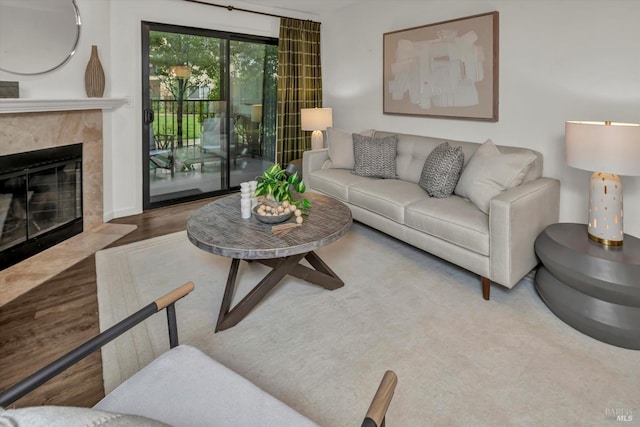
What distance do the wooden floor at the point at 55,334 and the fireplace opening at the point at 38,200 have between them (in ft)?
1.65

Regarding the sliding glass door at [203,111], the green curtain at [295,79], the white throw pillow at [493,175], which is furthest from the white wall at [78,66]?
the white throw pillow at [493,175]

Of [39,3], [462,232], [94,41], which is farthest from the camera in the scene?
[94,41]

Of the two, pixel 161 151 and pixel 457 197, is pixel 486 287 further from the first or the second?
pixel 161 151

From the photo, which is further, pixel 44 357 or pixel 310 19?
pixel 310 19

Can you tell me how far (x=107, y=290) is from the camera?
95.7 inches

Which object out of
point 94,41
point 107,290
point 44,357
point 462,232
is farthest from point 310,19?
point 44,357

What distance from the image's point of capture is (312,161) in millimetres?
4102

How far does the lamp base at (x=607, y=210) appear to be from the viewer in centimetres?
208

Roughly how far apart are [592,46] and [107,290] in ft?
12.0

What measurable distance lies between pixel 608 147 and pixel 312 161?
8.84 feet

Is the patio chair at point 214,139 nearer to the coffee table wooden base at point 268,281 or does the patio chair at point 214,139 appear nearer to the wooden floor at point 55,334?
the wooden floor at point 55,334

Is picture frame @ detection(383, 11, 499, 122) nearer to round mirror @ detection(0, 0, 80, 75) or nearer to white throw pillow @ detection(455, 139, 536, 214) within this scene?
white throw pillow @ detection(455, 139, 536, 214)

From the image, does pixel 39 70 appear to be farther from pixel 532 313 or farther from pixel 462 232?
pixel 532 313

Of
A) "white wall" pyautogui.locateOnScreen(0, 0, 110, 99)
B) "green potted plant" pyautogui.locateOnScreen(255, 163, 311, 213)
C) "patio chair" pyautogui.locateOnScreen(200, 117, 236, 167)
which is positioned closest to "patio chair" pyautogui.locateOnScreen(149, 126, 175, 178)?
"patio chair" pyautogui.locateOnScreen(200, 117, 236, 167)
